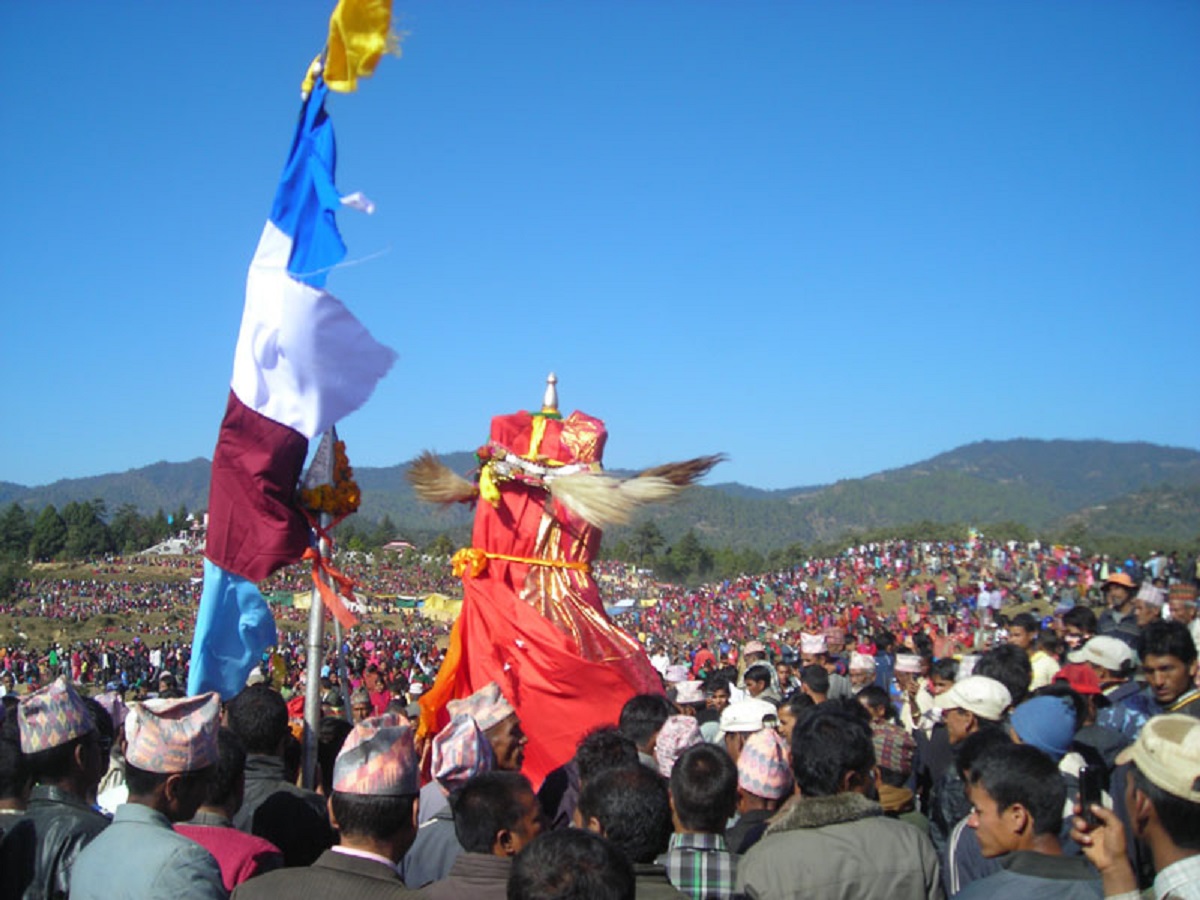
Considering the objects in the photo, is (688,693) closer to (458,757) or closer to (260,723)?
(260,723)

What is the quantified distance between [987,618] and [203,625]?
2276 centimetres

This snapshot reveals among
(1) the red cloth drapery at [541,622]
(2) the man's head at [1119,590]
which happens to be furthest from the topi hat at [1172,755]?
(2) the man's head at [1119,590]

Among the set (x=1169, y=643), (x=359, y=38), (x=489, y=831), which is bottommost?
(x=489, y=831)

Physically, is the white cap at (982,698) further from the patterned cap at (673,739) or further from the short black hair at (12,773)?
the short black hair at (12,773)

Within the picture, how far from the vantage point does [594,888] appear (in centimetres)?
221

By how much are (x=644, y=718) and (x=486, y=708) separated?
3.59 ft

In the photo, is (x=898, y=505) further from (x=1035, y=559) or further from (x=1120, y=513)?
(x=1035, y=559)

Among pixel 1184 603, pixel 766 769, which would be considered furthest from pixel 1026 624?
pixel 766 769

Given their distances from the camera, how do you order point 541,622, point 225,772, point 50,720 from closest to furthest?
point 225,772
point 50,720
point 541,622

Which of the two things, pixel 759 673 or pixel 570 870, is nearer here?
pixel 570 870

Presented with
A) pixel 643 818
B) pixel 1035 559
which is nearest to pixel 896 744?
pixel 643 818

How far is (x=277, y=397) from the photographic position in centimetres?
570

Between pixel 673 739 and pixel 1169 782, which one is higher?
pixel 1169 782

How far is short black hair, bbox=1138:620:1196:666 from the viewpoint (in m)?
5.07
